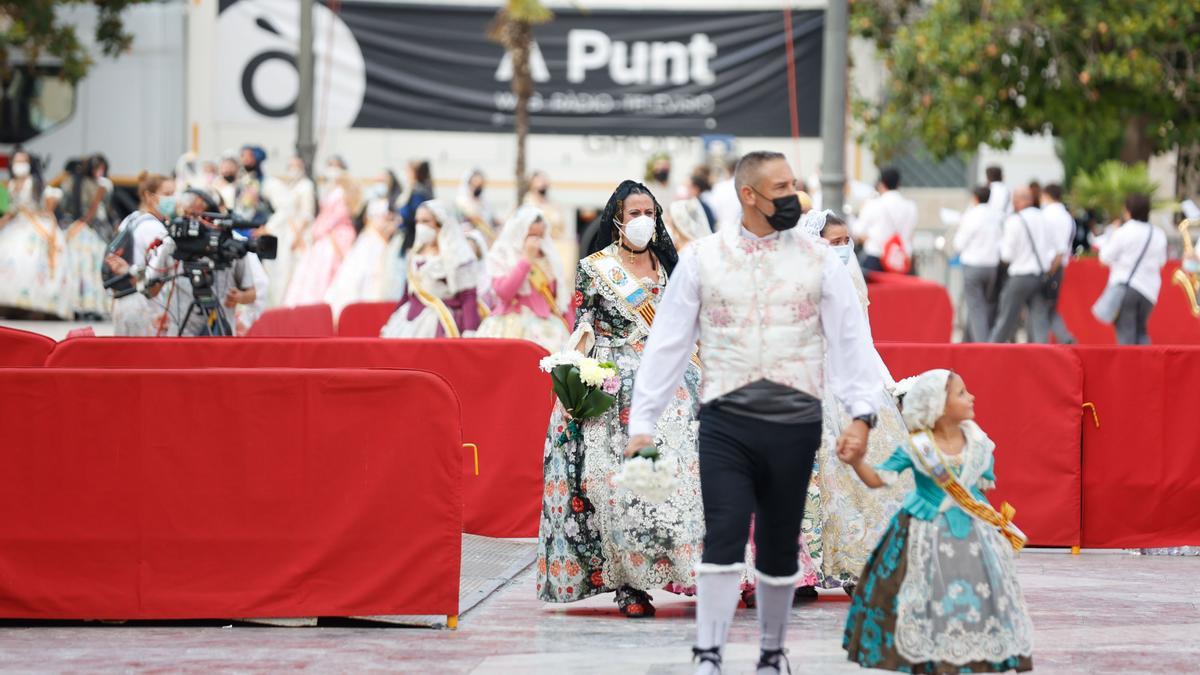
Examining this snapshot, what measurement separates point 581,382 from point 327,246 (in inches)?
571

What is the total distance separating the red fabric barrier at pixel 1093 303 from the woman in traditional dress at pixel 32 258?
38.2 ft

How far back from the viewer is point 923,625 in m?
6.62

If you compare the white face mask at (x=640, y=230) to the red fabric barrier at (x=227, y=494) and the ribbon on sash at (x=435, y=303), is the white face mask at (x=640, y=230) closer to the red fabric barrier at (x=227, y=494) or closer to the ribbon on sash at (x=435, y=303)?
the red fabric barrier at (x=227, y=494)

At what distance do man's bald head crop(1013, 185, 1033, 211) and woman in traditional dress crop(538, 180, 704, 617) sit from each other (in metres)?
11.5

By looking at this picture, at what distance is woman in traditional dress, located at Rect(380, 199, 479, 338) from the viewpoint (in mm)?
14031

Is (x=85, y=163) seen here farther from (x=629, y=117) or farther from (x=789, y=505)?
(x=789, y=505)

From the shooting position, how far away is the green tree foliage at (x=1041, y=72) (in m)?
23.7

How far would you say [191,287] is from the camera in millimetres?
12562

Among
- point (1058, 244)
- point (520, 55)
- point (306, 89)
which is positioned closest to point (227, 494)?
point (1058, 244)

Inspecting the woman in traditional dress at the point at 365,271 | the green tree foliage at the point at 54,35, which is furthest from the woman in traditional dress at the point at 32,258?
the green tree foliage at the point at 54,35

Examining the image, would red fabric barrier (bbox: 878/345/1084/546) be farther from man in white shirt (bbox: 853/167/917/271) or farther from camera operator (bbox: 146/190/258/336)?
man in white shirt (bbox: 853/167/917/271)

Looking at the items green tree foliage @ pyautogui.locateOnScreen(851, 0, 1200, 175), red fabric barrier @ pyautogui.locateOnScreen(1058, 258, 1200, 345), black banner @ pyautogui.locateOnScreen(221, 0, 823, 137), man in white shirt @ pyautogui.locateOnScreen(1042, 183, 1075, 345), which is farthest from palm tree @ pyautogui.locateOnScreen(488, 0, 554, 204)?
man in white shirt @ pyautogui.locateOnScreen(1042, 183, 1075, 345)

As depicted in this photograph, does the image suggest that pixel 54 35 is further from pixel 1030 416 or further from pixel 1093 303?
pixel 1030 416

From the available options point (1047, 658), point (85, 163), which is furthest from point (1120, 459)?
point (85, 163)
